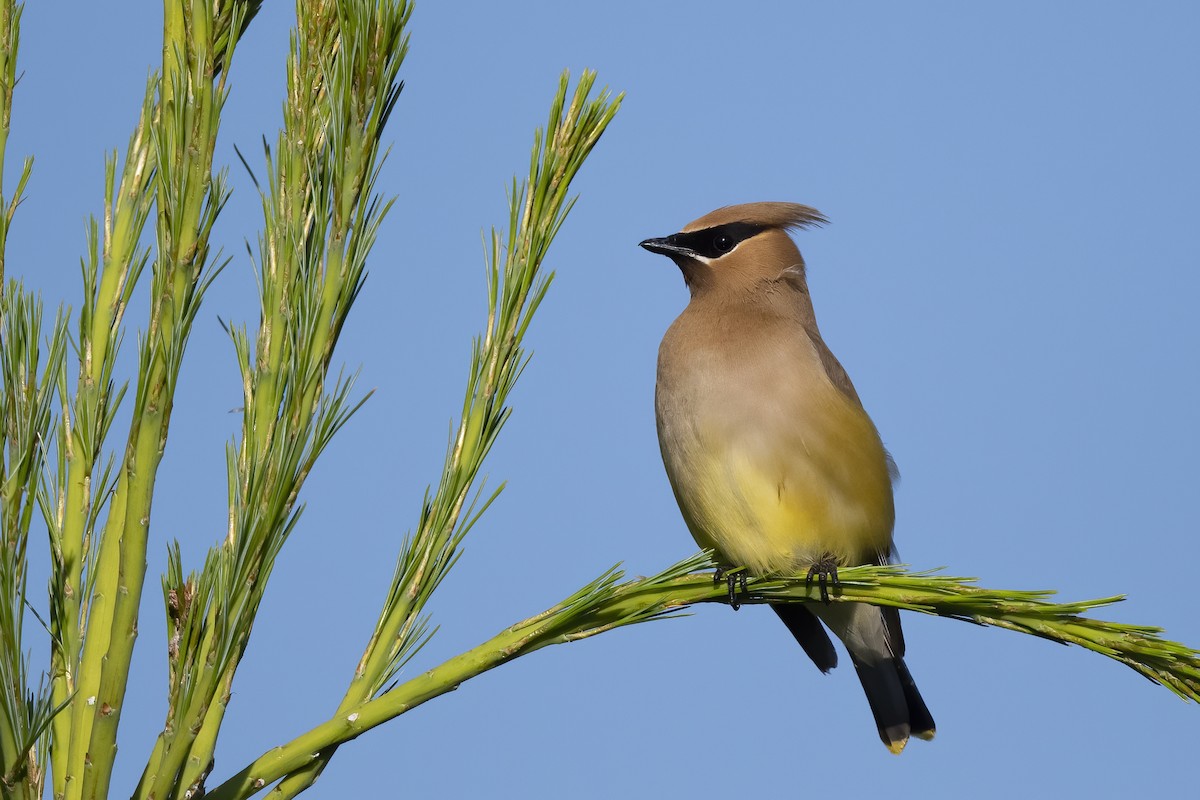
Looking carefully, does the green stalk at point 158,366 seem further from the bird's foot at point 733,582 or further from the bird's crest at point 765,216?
the bird's crest at point 765,216

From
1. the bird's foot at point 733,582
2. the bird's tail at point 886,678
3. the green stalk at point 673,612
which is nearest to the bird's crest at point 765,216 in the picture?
the bird's tail at point 886,678

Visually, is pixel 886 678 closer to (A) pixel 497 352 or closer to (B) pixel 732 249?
(B) pixel 732 249

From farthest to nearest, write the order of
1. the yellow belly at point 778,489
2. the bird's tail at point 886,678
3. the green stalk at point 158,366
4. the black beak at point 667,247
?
the black beak at point 667,247
the bird's tail at point 886,678
the yellow belly at point 778,489
the green stalk at point 158,366

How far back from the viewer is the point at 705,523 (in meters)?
3.72

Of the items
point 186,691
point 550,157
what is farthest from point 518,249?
point 186,691

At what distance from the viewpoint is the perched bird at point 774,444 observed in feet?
12.0

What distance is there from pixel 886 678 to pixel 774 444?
4.12 feet

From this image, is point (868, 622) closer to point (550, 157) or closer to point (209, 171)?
point (550, 157)

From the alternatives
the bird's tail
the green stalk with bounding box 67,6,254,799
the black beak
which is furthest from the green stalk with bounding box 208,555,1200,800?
the black beak

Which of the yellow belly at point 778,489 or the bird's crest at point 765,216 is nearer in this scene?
the yellow belly at point 778,489

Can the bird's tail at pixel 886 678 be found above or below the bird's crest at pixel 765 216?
below

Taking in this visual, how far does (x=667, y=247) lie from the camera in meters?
4.50

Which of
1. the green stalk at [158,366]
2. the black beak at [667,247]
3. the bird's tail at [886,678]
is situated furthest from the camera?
the black beak at [667,247]

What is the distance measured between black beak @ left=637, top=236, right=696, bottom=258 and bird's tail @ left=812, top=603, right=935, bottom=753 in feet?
4.52
